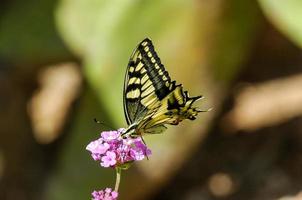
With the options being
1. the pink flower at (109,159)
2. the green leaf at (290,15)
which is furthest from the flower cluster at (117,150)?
the green leaf at (290,15)

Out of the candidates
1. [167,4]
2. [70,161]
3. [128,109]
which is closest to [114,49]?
[167,4]

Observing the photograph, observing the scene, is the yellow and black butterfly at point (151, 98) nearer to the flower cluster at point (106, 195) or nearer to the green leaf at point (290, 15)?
the flower cluster at point (106, 195)

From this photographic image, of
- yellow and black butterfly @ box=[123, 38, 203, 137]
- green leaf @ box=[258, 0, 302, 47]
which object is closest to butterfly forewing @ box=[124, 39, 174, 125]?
yellow and black butterfly @ box=[123, 38, 203, 137]

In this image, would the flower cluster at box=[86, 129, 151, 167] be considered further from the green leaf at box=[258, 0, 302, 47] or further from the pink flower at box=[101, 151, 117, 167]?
the green leaf at box=[258, 0, 302, 47]

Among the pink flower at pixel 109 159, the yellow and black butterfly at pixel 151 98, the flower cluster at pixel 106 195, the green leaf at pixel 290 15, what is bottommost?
the flower cluster at pixel 106 195

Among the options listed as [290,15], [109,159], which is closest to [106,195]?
[109,159]
